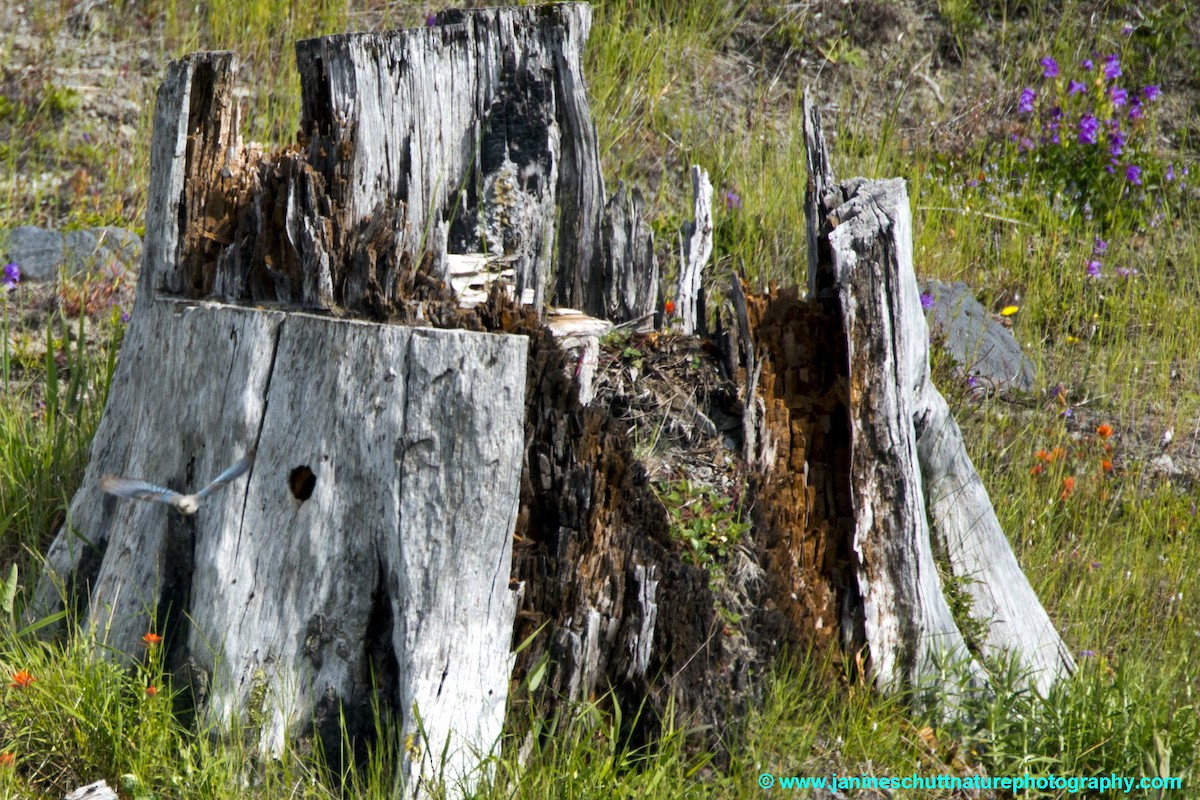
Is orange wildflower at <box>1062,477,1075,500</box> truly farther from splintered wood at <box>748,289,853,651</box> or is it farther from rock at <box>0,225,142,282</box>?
rock at <box>0,225,142,282</box>

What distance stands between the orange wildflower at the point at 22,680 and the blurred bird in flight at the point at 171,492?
0.51m

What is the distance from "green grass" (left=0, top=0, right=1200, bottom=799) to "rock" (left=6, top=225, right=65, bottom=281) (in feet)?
0.70

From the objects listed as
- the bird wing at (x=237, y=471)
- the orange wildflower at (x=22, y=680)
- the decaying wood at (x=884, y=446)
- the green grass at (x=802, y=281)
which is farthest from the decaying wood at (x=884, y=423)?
the orange wildflower at (x=22, y=680)

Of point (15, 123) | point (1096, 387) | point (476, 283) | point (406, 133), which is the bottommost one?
point (1096, 387)

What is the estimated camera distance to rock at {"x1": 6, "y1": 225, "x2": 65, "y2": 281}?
4.62 m

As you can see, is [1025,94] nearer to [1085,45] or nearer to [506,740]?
[1085,45]

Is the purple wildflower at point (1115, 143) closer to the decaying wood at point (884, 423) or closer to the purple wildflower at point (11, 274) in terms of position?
the decaying wood at point (884, 423)

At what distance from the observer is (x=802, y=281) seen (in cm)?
510

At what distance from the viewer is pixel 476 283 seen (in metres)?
2.83

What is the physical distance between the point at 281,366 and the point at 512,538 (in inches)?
28.9

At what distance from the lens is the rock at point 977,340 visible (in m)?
4.72

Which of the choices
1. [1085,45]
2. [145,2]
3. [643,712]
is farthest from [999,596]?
[145,2]

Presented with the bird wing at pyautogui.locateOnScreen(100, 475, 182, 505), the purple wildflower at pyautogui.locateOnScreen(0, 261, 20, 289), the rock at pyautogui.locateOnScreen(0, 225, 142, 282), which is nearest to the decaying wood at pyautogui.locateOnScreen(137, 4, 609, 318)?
the bird wing at pyautogui.locateOnScreen(100, 475, 182, 505)

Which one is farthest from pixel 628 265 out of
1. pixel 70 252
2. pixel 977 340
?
pixel 70 252
